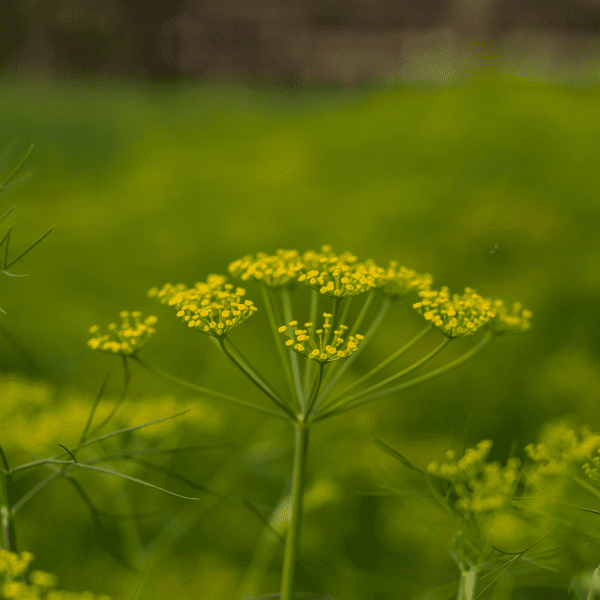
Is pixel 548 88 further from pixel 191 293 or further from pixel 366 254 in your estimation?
pixel 191 293

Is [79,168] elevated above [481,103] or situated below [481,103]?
below

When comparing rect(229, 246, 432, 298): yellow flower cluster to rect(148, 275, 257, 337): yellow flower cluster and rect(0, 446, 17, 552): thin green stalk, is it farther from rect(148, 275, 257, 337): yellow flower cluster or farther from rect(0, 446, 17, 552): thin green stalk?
rect(0, 446, 17, 552): thin green stalk

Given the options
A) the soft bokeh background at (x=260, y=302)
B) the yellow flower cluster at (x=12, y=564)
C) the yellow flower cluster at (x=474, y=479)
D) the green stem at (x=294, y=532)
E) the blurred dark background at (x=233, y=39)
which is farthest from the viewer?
the blurred dark background at (x=233, y=39)

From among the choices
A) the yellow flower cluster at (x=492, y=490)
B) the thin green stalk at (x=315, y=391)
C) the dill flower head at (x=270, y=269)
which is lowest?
the yellow flower cluster at (x=492, y=490)

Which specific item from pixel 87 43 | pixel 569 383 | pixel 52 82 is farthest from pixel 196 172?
pixel 87 43

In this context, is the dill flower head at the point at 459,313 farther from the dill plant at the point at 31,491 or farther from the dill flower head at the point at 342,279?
the dill plant at the point at 31,491

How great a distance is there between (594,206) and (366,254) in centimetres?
110

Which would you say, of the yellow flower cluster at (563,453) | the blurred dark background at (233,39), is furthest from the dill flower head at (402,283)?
the blurred dark background at (233,39)

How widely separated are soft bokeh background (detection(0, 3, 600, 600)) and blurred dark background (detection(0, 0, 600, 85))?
75.4 inches

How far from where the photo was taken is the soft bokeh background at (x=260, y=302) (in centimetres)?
120

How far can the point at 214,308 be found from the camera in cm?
63

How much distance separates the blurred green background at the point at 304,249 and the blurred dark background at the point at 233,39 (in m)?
2.11

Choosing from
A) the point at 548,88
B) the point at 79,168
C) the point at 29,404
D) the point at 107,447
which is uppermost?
the point at 548,88

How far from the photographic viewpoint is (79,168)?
438cm
